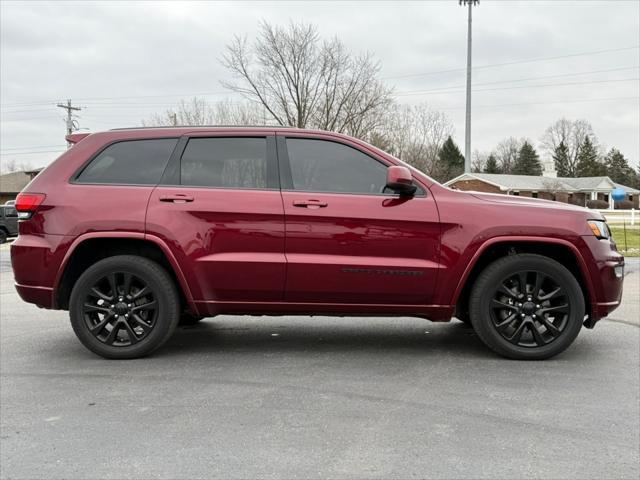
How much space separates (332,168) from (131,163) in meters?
1.67

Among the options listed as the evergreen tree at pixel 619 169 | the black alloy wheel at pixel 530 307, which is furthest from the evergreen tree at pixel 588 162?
the black alloy wheel at pixel 530 307

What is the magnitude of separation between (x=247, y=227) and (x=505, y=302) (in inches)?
84.7

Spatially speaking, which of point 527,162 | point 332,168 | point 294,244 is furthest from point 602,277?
point 527,162

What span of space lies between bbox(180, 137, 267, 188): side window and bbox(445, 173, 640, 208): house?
58.4 metres

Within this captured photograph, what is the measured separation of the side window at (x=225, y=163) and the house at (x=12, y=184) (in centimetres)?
6564

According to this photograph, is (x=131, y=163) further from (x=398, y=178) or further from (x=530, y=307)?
(x=530, y=307)

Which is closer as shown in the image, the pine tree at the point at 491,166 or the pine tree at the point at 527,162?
the pine tree at the point at 491,166

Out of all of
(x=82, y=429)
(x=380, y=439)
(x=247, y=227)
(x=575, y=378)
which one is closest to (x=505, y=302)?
(x=575, y=378)

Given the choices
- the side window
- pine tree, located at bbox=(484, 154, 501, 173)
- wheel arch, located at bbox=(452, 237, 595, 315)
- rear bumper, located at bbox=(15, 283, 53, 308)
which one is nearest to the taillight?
rear bumper, located at bbox=(15, 283, 53, 308)

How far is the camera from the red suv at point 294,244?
430 centimetres

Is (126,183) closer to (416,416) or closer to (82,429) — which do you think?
(82,429)

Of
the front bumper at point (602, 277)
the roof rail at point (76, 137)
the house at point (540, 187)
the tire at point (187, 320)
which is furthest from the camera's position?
the house at point (540, 187)

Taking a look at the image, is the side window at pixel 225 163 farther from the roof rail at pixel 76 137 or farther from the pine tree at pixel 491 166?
the pine tree at pixel 491 166

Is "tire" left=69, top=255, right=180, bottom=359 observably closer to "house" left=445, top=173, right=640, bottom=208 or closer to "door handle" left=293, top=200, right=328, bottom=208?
"door handle" left=293, top=200, right=328, bottom=208
